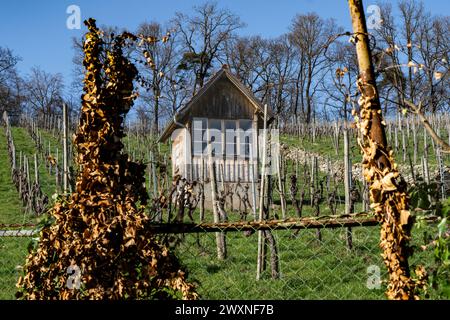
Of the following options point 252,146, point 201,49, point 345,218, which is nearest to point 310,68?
point 201,49

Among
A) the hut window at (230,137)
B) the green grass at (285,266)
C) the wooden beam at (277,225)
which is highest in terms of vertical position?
the hut window at (230,137)

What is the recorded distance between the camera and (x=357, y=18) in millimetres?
2420

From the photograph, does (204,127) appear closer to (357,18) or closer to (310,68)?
(357,18)

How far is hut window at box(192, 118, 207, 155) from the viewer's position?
20047 mm

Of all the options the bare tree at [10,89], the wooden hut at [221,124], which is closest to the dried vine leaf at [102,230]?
the wooden hut at [221,124]

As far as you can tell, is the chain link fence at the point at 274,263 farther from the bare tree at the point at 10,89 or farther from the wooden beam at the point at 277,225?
the bare tree at the point at 10,89

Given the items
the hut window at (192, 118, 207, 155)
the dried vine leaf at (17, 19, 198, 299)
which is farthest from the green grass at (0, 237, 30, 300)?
the hut window at (192, 118, 207, 155)

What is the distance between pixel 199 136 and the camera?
65.9 ft

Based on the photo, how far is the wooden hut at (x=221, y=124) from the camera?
1986 cm

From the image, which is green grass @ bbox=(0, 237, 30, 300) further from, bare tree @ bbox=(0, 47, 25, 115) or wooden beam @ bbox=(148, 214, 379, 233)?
bare tree @ bbox=(0, 47, 25, 115)

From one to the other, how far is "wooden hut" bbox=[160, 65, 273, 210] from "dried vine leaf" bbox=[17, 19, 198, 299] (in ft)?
54.6

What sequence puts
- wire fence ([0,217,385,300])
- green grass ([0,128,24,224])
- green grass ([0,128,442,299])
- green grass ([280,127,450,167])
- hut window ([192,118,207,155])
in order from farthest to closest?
green grass ([280,127,450,167]), hut window ([192,118,207,155]), green grass ([0,128,24,224]), green grass ([0,128,442,299]), wire fence ([0,217,385,300])

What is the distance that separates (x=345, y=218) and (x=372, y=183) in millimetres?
689

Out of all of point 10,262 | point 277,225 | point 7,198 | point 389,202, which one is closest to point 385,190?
point 389,202
